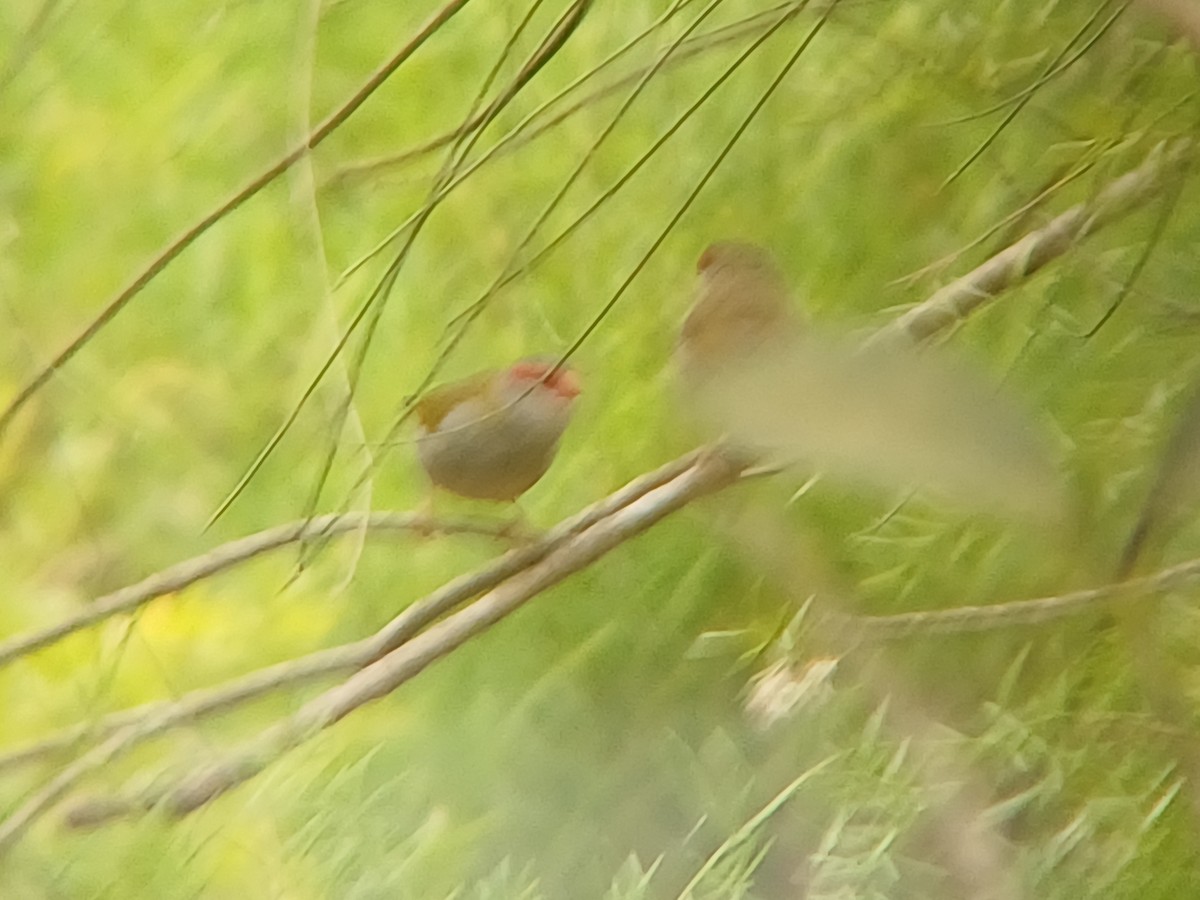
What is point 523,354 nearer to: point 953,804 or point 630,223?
point 630,223

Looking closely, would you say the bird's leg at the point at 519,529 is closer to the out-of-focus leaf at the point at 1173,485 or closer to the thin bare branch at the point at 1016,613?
the thin bare branch at the point at 1016,613

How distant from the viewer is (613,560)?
21.6 inches

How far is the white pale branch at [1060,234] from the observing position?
0.55 metres

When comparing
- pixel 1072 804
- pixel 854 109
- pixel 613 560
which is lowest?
pixel 1072 804

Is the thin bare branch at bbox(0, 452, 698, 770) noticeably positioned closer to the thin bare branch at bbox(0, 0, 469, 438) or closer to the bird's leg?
the bird's leg

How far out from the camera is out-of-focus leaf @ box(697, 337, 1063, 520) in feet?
1.55

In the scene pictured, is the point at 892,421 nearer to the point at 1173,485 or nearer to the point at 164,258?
the point at 1173,485

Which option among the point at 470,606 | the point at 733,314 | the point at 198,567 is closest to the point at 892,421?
the point at 733,314

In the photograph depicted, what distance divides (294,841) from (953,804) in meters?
0.33

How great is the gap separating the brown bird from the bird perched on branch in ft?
0.20

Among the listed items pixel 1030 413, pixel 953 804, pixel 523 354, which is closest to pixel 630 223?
pixel 523 354

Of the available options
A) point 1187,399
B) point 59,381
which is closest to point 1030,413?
point 1187,399

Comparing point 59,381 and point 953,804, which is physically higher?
point 59,381

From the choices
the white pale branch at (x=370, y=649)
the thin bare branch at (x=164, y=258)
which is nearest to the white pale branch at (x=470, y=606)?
the white pale branch at (x=370, y=649)
